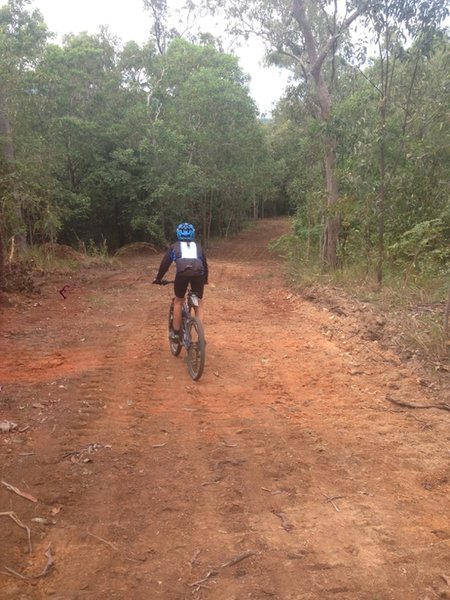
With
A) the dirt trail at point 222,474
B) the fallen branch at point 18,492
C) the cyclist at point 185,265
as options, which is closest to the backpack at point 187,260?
the cyclist at point 185,265

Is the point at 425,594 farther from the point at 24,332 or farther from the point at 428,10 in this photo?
the point at 428,10

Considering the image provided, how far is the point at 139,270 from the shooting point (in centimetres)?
1605

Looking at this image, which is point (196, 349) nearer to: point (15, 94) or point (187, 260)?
point (187, 260)

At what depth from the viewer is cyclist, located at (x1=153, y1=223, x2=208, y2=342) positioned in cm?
591

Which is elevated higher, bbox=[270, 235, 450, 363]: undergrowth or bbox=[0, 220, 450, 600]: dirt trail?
bbox=[270, 235, 450, 363]: undergrowth

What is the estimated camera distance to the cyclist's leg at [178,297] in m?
6.03

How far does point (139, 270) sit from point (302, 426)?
1241cm

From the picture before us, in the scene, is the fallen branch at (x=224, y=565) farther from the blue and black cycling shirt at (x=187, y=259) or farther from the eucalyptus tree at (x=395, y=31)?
the eucalyptus tree at (x=395, y=31)

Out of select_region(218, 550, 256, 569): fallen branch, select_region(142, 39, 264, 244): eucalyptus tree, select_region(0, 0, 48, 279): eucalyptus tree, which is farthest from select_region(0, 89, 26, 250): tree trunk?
select_region(218, 550, 256, 569): fallen branch

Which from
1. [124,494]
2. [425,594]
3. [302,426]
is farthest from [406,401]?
[124,494]

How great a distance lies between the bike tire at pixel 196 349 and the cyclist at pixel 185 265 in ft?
0.59

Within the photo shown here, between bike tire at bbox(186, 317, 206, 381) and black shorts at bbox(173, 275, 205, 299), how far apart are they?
40 cm

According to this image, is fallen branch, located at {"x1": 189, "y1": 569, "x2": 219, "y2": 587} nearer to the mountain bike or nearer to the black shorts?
the mountain bike

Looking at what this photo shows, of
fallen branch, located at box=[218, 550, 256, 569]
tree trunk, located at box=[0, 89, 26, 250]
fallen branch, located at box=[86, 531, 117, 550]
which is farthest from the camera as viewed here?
tree trunk, located at box=[0, 89, 26, 250]
